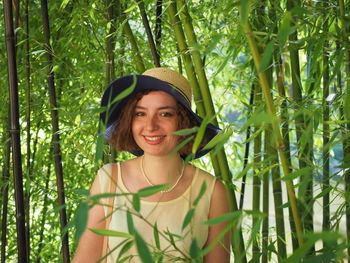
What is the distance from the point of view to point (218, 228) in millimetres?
2348

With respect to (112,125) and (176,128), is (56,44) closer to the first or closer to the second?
(112,125)

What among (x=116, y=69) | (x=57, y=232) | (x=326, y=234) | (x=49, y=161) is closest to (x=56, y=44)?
(x=116, y=69)

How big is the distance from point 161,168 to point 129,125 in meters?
0.17

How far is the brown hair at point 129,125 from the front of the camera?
2275 millimetres

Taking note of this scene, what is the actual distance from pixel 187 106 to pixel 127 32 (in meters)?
0.74

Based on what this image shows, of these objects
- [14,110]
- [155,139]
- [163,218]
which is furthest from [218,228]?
[14,110]

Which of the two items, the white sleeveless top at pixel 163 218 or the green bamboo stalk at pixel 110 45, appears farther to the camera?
the green bamboo stalk at pixel 110 45

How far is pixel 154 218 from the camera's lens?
2.33m

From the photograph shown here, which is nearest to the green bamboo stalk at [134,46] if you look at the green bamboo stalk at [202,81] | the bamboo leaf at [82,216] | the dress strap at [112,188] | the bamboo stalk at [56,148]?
the bamboo stalk at [56,148]

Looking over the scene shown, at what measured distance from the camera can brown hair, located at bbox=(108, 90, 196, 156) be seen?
7.47 feet

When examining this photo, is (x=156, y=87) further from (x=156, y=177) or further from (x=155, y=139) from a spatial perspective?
(x=156, y=177)

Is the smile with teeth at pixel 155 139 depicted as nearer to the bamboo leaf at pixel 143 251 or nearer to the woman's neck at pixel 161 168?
the woman's neck at pixel 161 168

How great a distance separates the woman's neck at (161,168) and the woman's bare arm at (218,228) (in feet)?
0.48

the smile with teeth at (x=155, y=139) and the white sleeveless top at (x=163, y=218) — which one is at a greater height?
the smile with teeth at (x=155, y=139)
